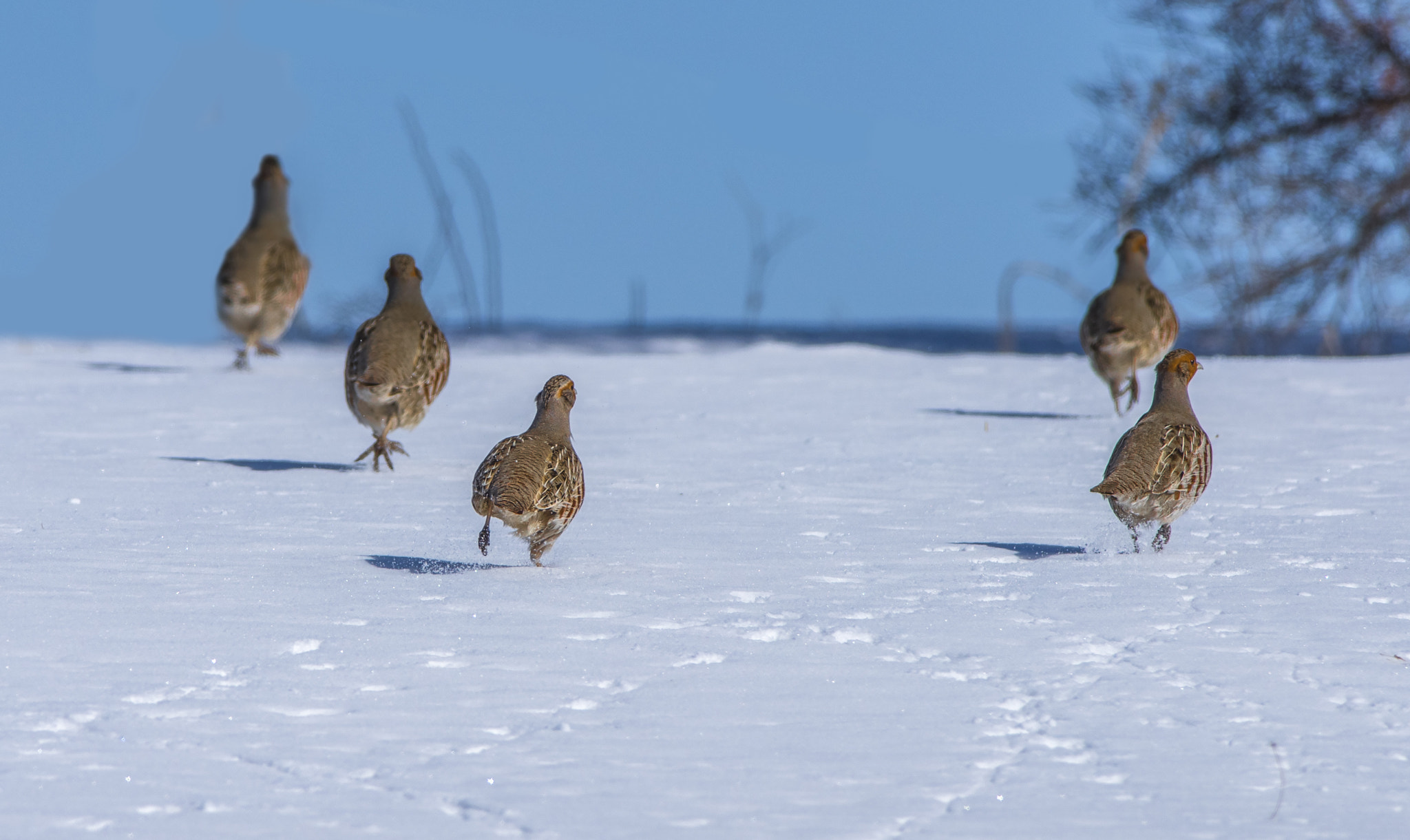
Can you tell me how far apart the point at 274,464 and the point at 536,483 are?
4.00 m

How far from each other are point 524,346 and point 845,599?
15.9 meters

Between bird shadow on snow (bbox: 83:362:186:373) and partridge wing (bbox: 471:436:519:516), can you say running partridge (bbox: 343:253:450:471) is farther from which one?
bird shadow on snow (bbox: 83:362:186:373)

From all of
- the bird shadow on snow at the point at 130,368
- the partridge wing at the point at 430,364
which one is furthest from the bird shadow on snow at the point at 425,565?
the bird shadow on snow at the point at 130,368

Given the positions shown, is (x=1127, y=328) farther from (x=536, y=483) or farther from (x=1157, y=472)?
(x=536, y=483)

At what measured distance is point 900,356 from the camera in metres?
17.3

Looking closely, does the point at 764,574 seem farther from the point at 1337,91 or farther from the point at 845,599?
the point at 1337,91

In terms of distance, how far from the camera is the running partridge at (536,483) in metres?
6.26

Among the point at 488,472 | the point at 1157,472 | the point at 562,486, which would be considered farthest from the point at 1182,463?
the point at 488,472

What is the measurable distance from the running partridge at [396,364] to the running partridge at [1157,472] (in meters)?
4.28

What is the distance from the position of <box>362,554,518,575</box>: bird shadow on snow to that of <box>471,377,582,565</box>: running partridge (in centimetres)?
18

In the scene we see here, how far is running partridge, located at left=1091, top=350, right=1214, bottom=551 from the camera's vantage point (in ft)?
22.6

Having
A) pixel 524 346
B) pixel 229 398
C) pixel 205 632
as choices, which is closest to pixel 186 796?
pixel 205 632

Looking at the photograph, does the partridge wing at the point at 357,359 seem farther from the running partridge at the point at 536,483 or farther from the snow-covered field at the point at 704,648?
the running partridge at the point at 536,483

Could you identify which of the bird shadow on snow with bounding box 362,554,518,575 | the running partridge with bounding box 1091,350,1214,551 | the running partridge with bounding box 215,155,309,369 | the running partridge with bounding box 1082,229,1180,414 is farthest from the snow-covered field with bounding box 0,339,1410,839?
the running partridge with bounding box 215,155,309,369
